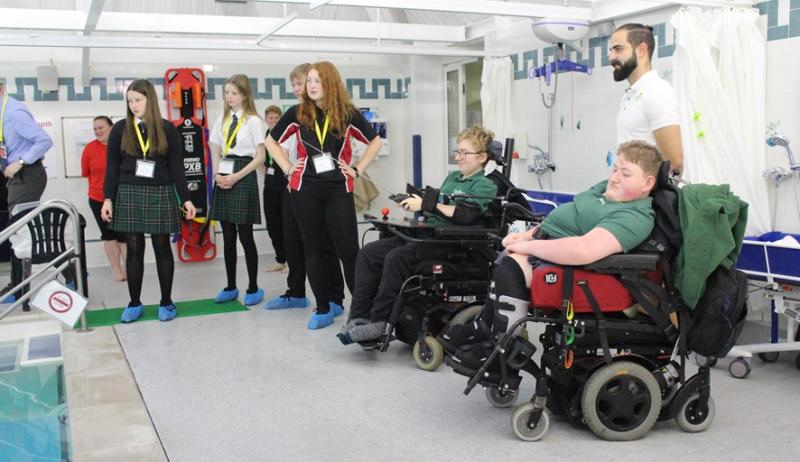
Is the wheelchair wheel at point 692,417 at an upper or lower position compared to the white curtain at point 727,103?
lower

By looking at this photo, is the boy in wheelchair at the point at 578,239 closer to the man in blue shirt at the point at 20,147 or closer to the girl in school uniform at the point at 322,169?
the girl in school uniform at the point at 322,169

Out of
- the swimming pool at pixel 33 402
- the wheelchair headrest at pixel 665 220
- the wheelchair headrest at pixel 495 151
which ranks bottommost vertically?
the swimming pool at pixel 33 402

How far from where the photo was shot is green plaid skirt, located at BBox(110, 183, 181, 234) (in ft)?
15.4

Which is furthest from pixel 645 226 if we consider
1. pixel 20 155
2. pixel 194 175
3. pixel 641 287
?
pixel 194 175

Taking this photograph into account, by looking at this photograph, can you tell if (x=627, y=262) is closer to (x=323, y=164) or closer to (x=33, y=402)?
(x=323, y=164)

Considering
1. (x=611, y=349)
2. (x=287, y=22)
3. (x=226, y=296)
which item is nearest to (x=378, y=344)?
(x=611, y=349)

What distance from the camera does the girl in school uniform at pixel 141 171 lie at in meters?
4.66

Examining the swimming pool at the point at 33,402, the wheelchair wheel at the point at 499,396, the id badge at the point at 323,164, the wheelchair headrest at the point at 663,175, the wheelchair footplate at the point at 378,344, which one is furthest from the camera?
the id badge at the point at 323,164

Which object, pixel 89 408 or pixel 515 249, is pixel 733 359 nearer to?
pixel 515 249

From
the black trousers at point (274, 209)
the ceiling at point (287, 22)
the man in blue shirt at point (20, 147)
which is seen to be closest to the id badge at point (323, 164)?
the ceiling at point (287, 22)

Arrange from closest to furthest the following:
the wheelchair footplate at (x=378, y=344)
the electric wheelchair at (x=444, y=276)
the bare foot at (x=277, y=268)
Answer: the electric wheelchair at (x=444, y=276) → the wheelchair footplate at (x=378, y=344) → the bare foot at (x=277, y=268)

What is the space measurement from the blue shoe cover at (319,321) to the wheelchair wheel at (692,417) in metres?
2.25

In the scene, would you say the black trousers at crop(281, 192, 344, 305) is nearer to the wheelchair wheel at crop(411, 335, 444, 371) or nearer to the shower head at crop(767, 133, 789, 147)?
the wheelchair wheel at crop(411, 335, 444, 371)

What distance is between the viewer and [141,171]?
4.68 meters
